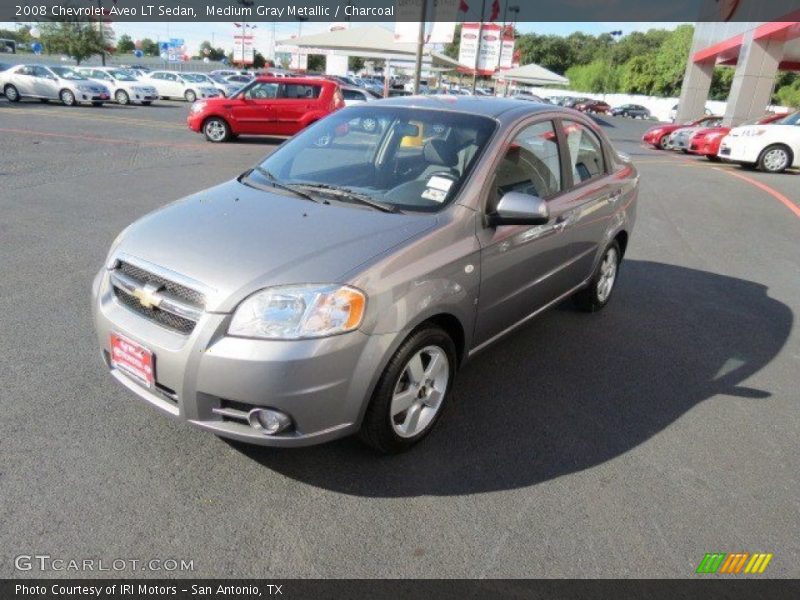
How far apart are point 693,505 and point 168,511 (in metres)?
2.32

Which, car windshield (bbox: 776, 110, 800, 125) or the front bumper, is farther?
car windshield (bbox: 776, 110, 800, 125)

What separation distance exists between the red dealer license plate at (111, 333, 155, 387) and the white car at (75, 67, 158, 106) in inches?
1087

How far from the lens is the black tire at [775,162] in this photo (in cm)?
1472

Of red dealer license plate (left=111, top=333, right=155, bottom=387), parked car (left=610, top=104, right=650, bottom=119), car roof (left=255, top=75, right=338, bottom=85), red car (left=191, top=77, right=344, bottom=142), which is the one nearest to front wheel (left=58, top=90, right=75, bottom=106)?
red car (left=191, top=77, right=344, bottom=142)

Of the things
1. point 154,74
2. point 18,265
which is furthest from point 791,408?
point 154,74

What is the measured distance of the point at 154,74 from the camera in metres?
33.5

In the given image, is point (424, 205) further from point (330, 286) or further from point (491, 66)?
point (491, 66)

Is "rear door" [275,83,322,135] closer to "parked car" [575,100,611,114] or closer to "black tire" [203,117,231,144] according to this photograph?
"black tire" [203,117,231,144]

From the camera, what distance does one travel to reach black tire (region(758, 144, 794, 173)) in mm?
14719

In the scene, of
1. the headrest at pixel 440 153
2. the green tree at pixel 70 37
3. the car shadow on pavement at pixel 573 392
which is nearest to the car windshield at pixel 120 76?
the green tree at pixel 70 37

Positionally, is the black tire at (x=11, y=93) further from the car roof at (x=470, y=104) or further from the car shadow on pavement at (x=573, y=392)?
the car shadow on pavement at (x=573, y=392)

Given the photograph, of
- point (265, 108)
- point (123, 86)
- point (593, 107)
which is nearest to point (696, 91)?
point (593, 107)

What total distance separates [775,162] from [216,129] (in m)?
14.1

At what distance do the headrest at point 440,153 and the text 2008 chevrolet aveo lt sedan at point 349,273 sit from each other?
1cm
